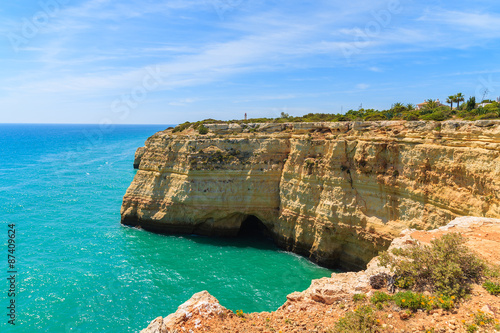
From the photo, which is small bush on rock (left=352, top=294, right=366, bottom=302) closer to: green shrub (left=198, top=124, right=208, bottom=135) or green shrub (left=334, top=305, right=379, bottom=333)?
green shrub (left=334, top=305, right=379, bottom=333)

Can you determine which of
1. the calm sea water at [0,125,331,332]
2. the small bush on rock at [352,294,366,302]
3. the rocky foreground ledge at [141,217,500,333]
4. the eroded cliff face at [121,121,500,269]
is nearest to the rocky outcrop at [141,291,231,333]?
the rocky foreground ledge at [141,217,500,333]

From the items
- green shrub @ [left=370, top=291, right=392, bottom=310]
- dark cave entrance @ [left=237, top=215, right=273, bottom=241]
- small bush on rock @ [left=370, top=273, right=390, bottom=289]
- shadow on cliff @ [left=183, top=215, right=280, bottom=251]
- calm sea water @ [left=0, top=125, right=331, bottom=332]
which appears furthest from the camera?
dark cave entrance @ [left=237, top=215, right=273, bottom=241]

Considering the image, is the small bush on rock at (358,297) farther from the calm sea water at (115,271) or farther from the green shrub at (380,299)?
the calm sea water at (115,271)

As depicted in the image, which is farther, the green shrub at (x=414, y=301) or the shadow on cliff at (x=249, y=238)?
the shadow on cliff at (x=249, y=238)

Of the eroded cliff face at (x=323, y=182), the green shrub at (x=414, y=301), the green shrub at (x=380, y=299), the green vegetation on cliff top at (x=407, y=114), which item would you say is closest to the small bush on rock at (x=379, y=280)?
the green shrub at (x=380, y=299)

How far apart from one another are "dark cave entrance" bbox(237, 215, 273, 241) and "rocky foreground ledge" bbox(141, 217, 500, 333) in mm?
17836

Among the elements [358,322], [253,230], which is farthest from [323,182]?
[358,322]

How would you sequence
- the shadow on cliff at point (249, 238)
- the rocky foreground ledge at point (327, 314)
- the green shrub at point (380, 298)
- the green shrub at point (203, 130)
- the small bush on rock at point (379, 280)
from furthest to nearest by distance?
1. the green shrub at point (203, 130)
2. the shadow on cliff at point (249, 238)
3. the small bush on rock at point (379, 280)
4. the green shrub at point (380, 298)
5. the rocky foreground ledge at point (327, 314)

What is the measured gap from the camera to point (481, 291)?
831cm

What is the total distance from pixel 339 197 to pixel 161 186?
17.4m

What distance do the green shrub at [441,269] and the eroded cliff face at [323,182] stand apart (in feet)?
28.0

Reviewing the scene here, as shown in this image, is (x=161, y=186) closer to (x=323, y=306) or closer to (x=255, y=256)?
(x=255, y=256)

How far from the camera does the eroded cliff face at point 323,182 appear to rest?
17.2 metres

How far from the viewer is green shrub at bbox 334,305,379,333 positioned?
299 inches
